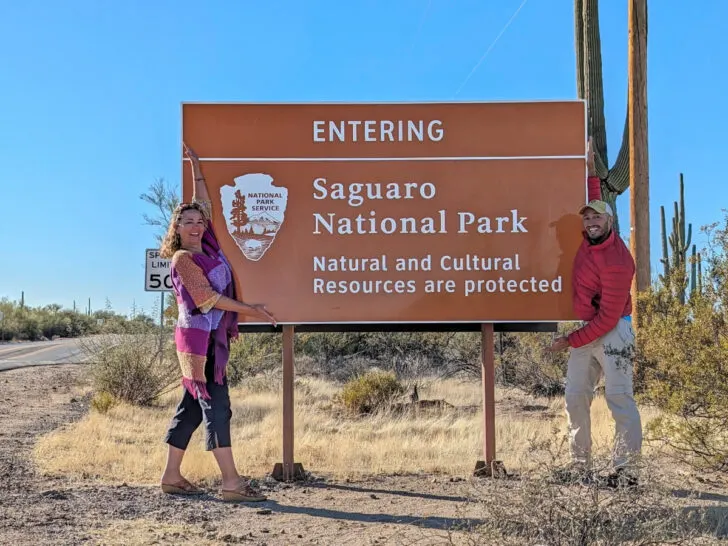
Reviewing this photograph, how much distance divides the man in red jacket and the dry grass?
10.8 inches

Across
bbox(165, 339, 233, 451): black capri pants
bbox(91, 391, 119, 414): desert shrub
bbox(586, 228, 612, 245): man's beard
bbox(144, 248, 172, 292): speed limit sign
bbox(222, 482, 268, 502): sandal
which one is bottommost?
bbox(222, 482, 268, 502): sandal

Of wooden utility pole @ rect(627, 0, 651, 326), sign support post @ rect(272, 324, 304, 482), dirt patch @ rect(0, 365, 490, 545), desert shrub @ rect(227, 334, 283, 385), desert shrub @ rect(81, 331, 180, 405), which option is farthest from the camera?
desert shrub @ rect(227, 334, 283, 385)

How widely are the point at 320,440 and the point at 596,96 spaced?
706cm

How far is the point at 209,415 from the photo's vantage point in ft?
16.8

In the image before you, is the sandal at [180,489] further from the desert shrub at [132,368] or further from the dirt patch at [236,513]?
the desert shrub at [132,368]

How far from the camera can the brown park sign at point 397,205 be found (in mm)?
6152

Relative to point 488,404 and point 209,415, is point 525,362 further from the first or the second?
point 209,415

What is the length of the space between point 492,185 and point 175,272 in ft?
Result: 8.96

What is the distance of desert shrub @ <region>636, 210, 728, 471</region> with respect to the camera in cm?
541

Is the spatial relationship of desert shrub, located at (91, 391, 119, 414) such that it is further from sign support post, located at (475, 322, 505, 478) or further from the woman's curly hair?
sign support post, located at (475, 322, 505, 478)

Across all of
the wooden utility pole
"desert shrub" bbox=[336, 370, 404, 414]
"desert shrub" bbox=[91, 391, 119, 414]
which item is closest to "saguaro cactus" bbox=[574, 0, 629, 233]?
the wooden utility pole

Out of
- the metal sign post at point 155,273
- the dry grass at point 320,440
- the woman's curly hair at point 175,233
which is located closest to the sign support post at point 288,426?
the dry grass at point 320,440

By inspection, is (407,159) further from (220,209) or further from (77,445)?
(77,445)

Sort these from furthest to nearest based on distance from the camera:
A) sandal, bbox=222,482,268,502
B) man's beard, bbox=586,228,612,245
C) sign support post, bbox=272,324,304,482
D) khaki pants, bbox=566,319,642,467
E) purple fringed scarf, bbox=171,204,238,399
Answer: sign support post, bbox=272,324,304,482
man's beard, bbox=586,228,612,245
khaki pants, bbox=566,319,642,467
sandal, bbox=222,482,268,502
purple fringed scarf, bbox=171,204,238,399
